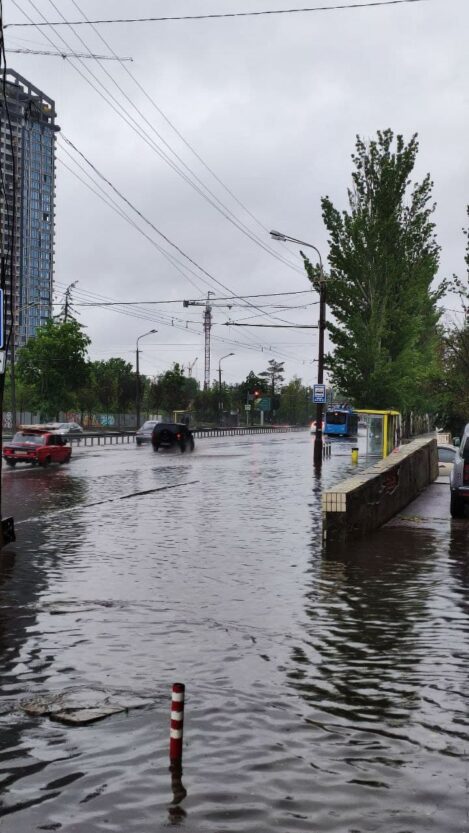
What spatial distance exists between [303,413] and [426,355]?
12074 centimetres

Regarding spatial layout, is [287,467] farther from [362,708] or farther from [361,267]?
[362,708]

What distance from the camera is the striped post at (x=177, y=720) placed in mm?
5230

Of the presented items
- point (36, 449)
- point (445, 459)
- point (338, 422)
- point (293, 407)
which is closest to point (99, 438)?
point (338, 422)

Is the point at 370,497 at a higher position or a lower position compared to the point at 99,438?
higher

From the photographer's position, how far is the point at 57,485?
29.6 m

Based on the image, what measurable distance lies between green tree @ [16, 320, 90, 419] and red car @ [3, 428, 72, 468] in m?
39.4

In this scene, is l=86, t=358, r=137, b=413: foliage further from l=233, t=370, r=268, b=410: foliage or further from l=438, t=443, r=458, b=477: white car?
l=438, t=443, r=458, b=477: white car

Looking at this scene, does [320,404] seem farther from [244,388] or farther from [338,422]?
[244,388]

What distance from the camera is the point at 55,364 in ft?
265

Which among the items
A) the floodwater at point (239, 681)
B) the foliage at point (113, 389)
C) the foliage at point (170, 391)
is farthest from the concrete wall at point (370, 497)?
the foliage at point (170, 391)

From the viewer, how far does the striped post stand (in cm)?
523

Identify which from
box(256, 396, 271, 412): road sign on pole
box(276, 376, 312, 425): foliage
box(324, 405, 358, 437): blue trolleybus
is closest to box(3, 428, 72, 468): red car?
box(324, 405, 358, 437): blue trolleybus

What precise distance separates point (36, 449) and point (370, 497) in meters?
24.3

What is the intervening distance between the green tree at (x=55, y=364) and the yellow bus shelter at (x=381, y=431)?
37.9 metres
